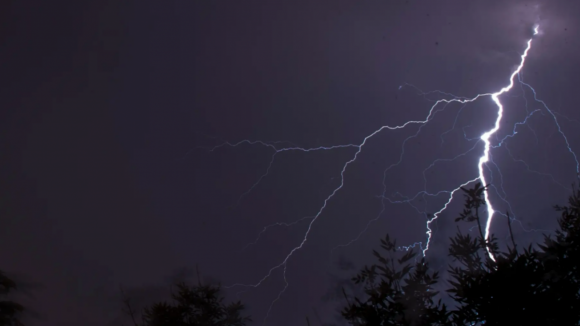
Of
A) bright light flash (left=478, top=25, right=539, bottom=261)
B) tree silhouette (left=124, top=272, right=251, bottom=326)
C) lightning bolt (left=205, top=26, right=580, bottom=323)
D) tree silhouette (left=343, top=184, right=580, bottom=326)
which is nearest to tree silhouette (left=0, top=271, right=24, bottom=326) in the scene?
lightning bolt (left=205, top=26, right=580, bottom=323)

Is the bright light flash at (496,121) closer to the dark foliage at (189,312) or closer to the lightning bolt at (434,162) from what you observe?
the lightning bolt at (434,162)

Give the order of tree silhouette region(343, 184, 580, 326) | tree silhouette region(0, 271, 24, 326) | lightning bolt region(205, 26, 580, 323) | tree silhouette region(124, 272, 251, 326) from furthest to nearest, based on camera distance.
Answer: lightning bolt region(205, 26, 580, 323), tree silhouette region(0, 271, 24, 326), tree silhouette region(124, 272, 251, 326), tree silhouette region(343, 184, 580, 326)

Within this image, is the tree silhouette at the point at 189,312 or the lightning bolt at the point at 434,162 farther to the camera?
the lightning bolt at the point at 434,162

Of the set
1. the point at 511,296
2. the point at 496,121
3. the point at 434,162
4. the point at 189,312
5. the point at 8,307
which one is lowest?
the point at 511,296

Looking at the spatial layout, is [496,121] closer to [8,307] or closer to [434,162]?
[434,162]

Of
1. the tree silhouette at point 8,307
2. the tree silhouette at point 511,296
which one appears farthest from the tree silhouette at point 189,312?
the tree silhouette at point 8,307

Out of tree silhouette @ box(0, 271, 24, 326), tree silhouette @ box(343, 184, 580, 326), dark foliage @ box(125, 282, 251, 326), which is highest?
tree silhouette @ box(0, 271, 24, 326)

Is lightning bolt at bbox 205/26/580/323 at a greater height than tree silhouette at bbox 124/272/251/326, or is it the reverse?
lightning bolt at bbox 205/26/580/323

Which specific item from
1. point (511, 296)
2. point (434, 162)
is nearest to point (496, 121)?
point (434, 162)

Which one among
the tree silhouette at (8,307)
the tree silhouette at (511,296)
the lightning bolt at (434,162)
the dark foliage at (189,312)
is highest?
the lightning bolt at (434,162)

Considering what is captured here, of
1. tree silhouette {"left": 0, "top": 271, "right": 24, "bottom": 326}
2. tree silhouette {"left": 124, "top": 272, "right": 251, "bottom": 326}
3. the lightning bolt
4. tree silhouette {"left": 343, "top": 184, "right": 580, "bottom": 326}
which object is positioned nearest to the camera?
tree silhouette {"left": 343, "top": 184, "right": 580, "bottom": 326}

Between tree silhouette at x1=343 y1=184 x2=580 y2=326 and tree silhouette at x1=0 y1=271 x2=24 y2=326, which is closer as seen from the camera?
tree silhouette at x1=343 y1=184 x2=580 y2=326

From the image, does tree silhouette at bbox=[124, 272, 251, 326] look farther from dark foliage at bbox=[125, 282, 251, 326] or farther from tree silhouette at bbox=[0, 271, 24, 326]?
tree silhouette at bbox=[0, 271, 24, 326]

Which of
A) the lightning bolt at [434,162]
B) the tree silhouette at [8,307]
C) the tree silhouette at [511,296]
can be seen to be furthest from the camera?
the lightning bolt at [434,162]
